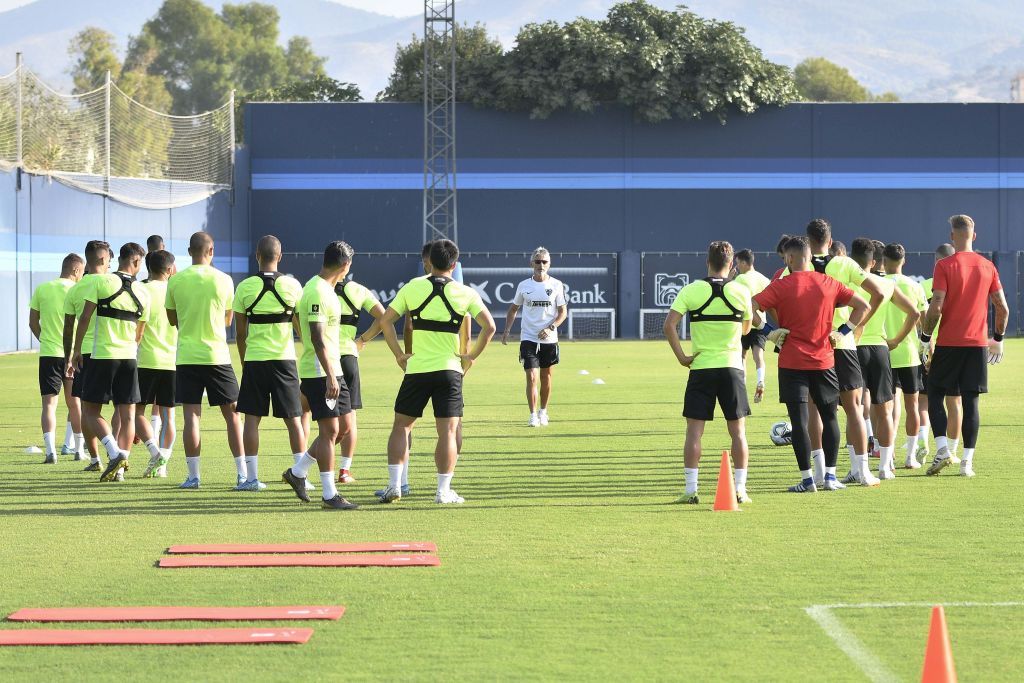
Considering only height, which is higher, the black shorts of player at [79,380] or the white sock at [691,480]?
the black shorts of player at [79,380]

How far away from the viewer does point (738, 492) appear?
10.4 metres

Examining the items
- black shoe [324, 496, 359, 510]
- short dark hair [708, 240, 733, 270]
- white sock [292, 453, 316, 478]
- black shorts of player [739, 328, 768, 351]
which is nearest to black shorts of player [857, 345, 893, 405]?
short dark hair [708, 240, 733, 270]

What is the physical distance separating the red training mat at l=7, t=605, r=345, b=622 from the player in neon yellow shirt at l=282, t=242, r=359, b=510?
318 cm

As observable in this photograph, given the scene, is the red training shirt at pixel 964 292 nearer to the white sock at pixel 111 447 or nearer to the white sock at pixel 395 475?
the white sock at pixel 395 475

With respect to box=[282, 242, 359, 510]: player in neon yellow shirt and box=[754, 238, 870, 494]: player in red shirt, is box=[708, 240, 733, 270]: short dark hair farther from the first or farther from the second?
box=[282, 242, 359, 510]: player in neon yellow shirt

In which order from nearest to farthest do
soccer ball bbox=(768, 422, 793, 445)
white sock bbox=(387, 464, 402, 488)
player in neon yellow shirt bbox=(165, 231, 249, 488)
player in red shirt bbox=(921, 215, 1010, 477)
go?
white sock bbox=(387, 464, 402, 488) → player in neon yellow shirt bbox=(165, 231, 249, 488) → player in red shirt bbox=(921, 215, 1010, 477) → soccer ball bbox=(768, 422, 793, 445)

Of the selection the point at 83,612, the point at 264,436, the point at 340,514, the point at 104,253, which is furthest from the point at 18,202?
the point at 83,612

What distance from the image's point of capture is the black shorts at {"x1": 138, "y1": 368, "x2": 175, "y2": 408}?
11992 millimetres

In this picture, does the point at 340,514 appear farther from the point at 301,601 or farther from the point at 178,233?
the point at 178,233

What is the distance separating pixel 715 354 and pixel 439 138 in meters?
36.2

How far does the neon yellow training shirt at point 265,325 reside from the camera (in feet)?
35.2

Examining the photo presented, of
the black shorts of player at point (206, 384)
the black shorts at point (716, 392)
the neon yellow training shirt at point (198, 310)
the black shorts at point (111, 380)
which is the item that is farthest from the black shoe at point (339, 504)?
the black shorts at point (111, 380)

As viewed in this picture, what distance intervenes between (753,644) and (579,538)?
9.19ft

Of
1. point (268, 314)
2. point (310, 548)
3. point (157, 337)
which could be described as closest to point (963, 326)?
point (268, 314)
